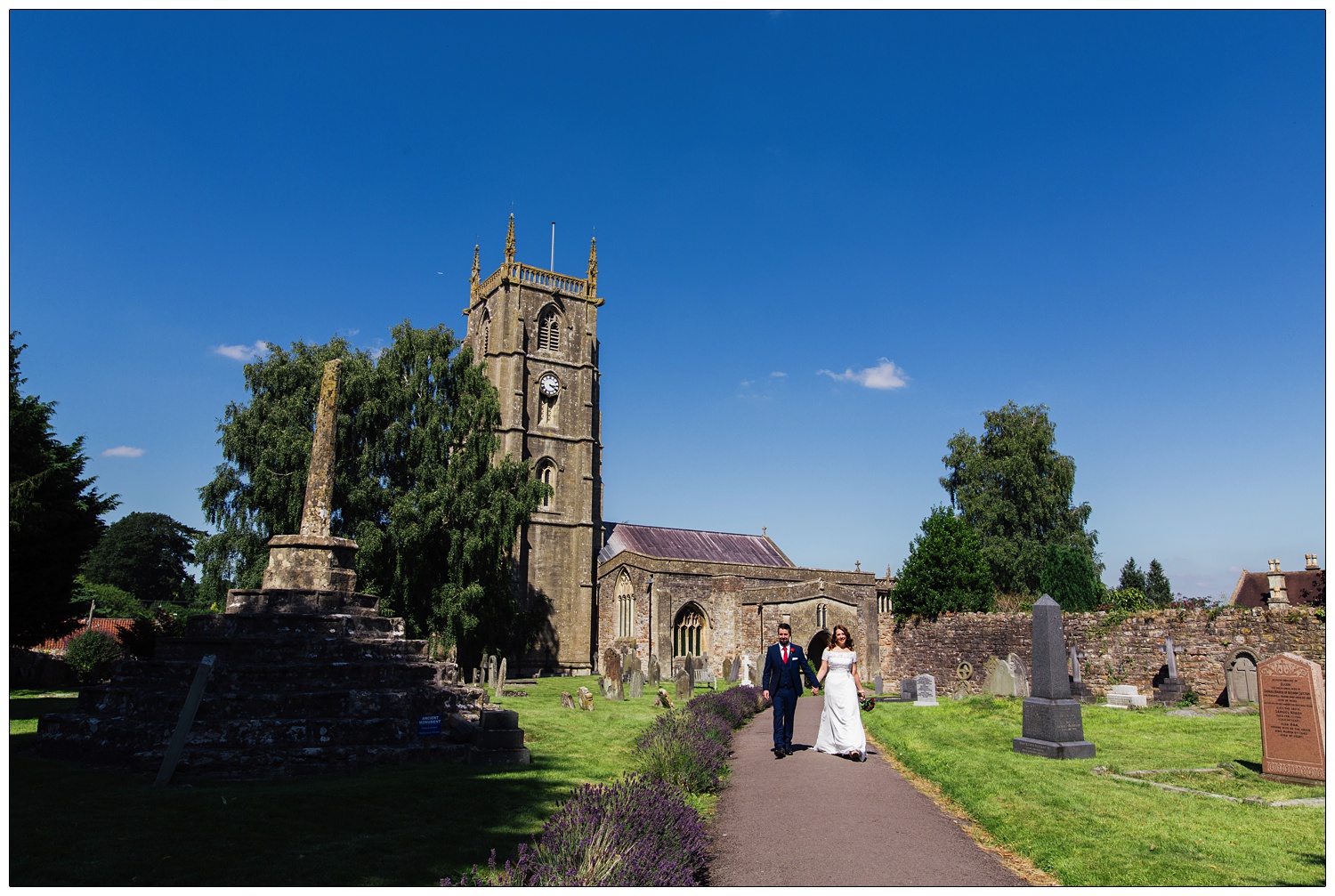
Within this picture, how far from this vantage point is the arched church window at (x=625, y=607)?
3647 centimetres

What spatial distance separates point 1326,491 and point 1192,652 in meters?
20.5

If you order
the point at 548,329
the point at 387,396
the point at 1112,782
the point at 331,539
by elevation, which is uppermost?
the point at 548,329

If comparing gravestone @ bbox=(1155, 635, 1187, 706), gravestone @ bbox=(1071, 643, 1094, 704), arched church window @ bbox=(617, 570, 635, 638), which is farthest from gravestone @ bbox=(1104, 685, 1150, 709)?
arched church window @ bbox=(617, 570, 635, 638)

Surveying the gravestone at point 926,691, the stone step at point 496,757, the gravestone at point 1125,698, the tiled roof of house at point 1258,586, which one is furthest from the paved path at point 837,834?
the tiled roof of house at point 1258,586

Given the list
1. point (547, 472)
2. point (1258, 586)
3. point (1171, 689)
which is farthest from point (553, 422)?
point (1258, 586)

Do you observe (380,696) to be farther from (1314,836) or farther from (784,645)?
(1314,836)

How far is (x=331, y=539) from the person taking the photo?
13.5 metres

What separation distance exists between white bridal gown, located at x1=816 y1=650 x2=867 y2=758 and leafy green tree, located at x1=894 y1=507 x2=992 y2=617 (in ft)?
77.1

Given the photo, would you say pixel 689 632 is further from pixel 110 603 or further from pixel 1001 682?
pixel 110 603

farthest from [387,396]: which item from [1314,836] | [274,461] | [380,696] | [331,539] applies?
[1314,836]

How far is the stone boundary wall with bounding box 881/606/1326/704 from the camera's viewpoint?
19781 millimetres

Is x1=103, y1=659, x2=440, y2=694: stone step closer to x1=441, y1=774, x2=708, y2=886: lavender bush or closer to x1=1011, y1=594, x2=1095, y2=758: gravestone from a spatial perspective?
x1=441, y1=774, x2=708, y2=886: lavender bush

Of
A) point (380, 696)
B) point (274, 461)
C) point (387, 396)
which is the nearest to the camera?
point (380, 696)

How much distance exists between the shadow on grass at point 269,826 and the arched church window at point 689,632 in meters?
25.6
